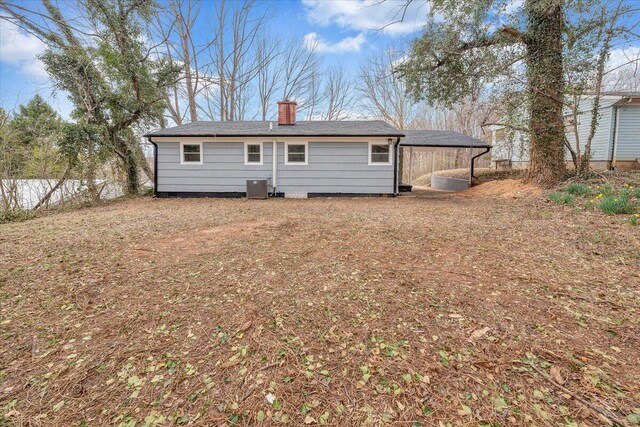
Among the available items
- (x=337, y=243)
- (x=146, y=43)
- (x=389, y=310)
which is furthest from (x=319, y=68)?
(x=389, y=310)

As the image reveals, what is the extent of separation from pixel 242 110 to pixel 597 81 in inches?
677

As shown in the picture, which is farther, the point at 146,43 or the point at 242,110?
the point at 242,110

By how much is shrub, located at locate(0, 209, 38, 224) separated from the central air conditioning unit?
216 inches

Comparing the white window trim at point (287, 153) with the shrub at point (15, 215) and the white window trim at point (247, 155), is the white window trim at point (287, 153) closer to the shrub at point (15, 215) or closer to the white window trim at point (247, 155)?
the white window trim at point (247, 155)

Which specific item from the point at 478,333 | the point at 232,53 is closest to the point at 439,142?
the point at 478,333

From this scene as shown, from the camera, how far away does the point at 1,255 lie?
3.68 meters

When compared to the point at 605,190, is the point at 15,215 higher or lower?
lower

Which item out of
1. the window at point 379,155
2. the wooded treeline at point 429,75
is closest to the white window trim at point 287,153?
the window at point 379,155

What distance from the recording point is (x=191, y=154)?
1030 centimetres

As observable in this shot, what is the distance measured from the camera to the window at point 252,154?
10.2m

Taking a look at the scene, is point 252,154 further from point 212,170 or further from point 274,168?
point 212,170

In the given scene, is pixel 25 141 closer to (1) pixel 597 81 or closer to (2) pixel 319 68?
(1) pixel 597 81

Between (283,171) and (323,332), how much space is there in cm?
858

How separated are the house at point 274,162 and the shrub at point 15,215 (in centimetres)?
359
